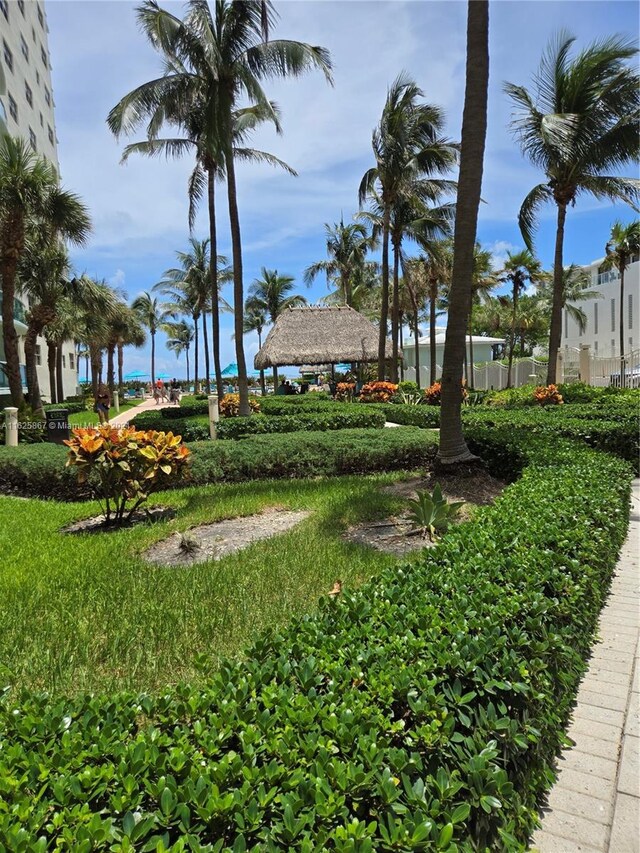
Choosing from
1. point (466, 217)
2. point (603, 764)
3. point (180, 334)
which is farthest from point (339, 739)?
point (180, 334)

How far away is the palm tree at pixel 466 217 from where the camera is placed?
6.62 meters

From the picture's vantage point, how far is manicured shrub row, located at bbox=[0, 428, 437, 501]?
8.88m

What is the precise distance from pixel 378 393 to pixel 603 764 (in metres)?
18.9

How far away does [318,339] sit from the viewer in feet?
82.4

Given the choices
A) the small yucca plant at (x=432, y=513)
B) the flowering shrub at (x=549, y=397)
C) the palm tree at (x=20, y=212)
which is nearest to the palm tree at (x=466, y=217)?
the small yucca plant at (x=432, y=513)

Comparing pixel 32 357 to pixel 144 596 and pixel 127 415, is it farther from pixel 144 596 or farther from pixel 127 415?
pixel 144 596

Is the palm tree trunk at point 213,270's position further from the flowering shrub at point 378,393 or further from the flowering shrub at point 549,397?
the flowering shrub at point 549,397

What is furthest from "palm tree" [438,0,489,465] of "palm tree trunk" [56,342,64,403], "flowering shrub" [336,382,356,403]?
"palm tree trunk" [56,342,64,403]

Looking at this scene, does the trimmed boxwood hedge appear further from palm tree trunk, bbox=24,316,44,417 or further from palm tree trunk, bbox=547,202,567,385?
palm tree trunk, bbox=24,316,44,417

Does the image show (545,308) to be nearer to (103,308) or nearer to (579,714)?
(103,308)

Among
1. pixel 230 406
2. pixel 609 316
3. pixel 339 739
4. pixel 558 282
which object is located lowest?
pixel 339 739

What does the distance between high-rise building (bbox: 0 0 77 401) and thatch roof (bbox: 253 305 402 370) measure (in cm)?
1336

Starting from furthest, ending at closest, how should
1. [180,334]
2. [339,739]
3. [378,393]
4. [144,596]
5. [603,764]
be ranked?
[180,334], [378,393], [144,596], [603,764], [339,739]

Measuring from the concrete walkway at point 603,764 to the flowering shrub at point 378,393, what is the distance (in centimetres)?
1727
